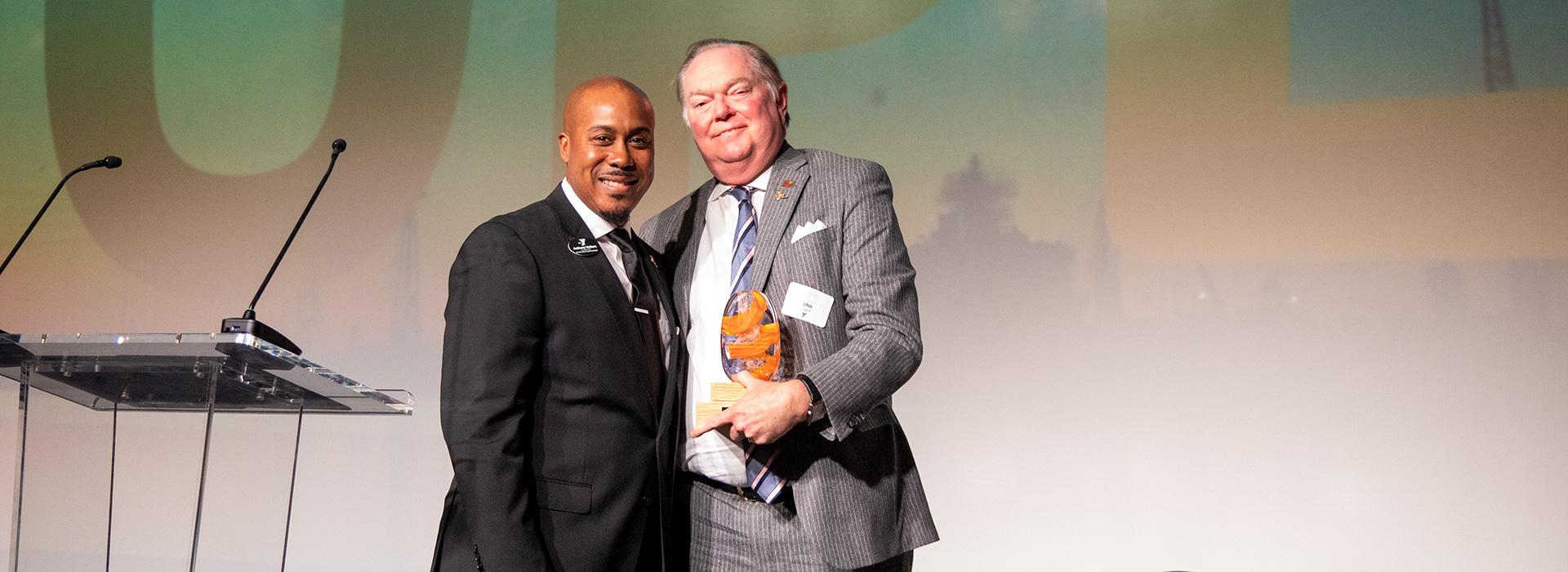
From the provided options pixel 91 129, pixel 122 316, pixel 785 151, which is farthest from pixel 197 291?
pixel 785 151

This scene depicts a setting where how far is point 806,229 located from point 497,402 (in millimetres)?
590

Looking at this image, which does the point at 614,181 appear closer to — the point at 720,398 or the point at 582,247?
the point at 582,247

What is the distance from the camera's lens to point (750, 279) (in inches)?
77.0

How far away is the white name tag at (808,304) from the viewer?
189cm

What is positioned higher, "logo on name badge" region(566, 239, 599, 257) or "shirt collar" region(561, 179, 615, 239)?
"shirt collar" region(561, 179, 615, 239)

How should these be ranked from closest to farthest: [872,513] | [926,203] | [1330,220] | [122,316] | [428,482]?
[872,513] → [1330,220] → [926,203] → [428,482] → [122,316]

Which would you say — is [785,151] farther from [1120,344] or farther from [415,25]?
[415,25]

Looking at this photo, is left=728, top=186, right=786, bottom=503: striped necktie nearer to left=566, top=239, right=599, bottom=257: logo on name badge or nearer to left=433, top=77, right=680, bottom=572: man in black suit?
left=433, top=77, right=680, bottom=572: man in black suit

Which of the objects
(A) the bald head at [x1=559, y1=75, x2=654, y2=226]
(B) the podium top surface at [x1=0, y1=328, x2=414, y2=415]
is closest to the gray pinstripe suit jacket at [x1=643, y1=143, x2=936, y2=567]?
(A) the bald head at [x1=559, y1=75, x2=654, y2=226]

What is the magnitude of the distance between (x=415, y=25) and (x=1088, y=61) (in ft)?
7.64

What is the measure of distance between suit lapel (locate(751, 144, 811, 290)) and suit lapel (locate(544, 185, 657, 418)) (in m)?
0.22

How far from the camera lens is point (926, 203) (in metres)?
3.76

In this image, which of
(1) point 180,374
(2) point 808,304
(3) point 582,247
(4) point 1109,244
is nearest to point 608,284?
(3) point 582,247

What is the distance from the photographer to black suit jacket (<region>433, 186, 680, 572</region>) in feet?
5.51
